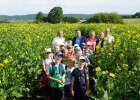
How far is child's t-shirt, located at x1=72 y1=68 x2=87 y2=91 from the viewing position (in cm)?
562

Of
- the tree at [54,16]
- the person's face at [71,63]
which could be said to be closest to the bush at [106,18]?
the tree at [54,16]

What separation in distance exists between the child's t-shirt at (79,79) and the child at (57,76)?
299 millimetres

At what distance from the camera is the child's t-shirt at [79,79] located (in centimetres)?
562

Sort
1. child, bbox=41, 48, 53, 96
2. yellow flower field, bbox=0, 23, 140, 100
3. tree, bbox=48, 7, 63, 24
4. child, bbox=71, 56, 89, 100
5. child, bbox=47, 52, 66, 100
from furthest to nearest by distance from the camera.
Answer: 1. tree, bbox=48, 7, 63, 24
2. child, bbox=41, 48, 53, 96
3. child, bbox=47, 52, 66, 100
4. child, bbox=71, 56, 89, 100
5. yellow flower field, bbox=0, 23, 140, 100

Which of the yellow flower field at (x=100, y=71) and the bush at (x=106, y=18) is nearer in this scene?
the yellow flower field at (x=100, y=71)

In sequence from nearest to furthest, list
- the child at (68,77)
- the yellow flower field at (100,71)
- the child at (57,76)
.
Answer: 1. the yellow flower field at (100,71)
2. the child at (57,76)
3. the child at (68,77)

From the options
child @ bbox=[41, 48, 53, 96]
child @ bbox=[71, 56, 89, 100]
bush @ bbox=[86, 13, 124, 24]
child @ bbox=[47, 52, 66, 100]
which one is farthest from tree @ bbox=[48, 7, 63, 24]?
child @ bbox=[71, 56, 89, 100]

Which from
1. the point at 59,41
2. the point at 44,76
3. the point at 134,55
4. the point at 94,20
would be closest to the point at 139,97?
the point at 134,55

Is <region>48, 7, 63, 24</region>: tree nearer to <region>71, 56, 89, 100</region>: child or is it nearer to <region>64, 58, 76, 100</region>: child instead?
<region>64, 58, 76, 100</region>: child

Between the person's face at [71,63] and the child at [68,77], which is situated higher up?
the person's face at [71,63]

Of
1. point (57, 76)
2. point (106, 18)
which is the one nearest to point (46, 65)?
point (57, 76)

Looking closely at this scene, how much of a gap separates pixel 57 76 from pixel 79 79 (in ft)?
1.61

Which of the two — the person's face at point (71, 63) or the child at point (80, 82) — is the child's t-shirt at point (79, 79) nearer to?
the child at point (80, 82)

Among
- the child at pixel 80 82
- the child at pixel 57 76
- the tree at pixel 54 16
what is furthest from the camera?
the tree at pixel 54 16
